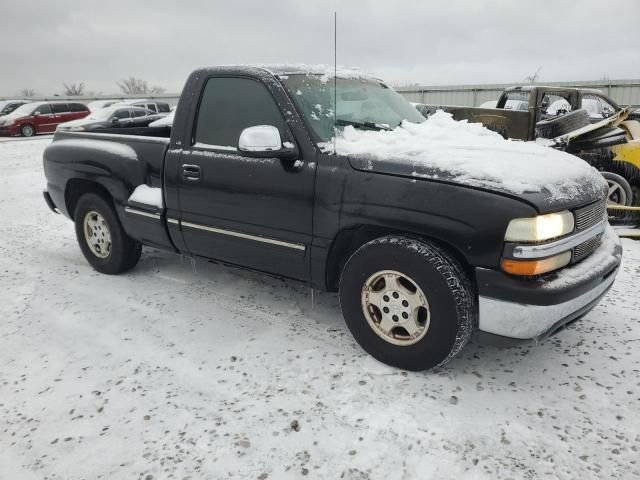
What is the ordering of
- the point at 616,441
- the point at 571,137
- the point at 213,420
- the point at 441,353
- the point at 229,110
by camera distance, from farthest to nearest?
the point at 571,137 → the point at 229,110 → the point at 441,353 → the point at 213,420 → the point at 616,441

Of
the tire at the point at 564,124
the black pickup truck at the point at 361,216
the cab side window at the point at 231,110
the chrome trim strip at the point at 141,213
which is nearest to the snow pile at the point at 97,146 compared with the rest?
the black pickup truck at the point at 361,216

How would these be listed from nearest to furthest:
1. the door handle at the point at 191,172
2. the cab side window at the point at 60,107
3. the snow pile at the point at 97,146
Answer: the door handle at the point at 191,172, the snow pile at the point at 97,146, the cab side window at the point at 60,107

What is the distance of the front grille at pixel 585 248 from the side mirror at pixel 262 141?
180 centimetres

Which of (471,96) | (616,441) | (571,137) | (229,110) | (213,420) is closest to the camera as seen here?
(616,441)

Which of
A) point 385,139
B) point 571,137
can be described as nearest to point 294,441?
point 385,139

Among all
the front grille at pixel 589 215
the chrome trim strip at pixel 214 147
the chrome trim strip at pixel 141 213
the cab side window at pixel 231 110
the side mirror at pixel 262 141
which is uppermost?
the cab side window at pixel 231 110

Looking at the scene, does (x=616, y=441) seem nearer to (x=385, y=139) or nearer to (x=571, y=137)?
(x=385, y=139)

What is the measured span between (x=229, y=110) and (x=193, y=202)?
29.0 inches

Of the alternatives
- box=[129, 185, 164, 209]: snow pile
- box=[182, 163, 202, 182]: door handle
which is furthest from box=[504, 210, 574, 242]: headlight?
box=[129, 185, 164, 209]: snow pile

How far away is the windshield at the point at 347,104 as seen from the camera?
319 cm

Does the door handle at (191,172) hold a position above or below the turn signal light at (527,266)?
above

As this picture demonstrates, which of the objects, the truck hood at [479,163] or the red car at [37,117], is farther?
the red car at [37,117]

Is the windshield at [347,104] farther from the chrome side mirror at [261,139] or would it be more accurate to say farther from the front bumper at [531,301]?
the front bumper at [531,301]

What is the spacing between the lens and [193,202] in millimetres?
3650
